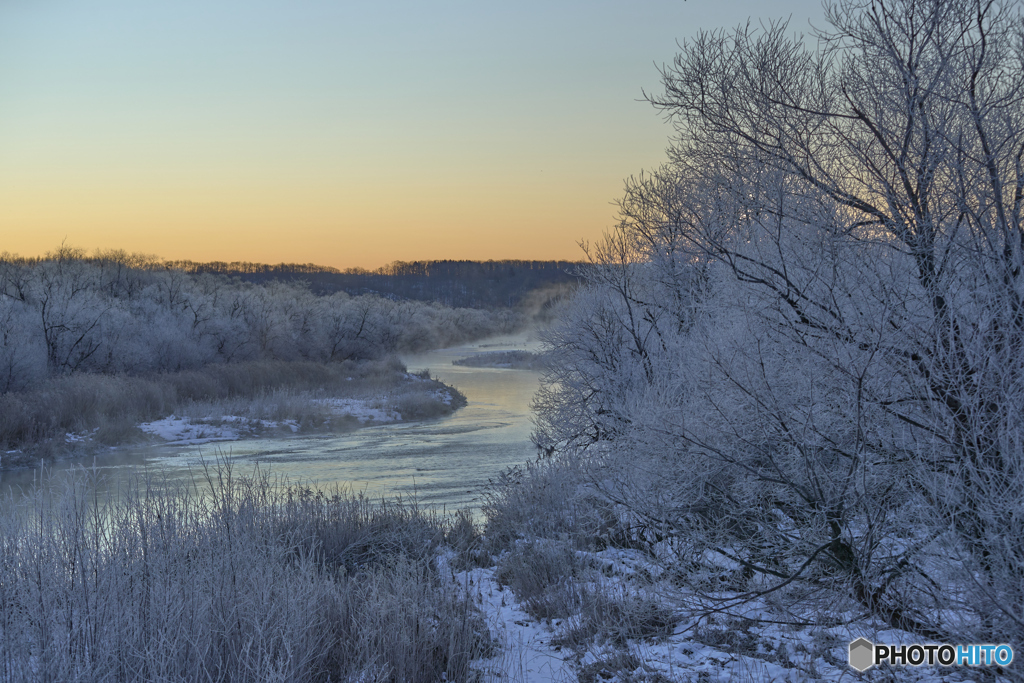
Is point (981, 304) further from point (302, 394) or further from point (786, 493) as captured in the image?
point (302, 394)

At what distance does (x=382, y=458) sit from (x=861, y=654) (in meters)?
17.7

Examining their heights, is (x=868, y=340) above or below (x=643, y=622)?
above

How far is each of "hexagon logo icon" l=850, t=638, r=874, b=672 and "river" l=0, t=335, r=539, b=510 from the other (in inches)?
402

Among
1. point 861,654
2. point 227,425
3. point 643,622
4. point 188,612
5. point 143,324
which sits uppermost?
point 143,324

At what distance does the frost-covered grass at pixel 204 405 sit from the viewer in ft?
70.3

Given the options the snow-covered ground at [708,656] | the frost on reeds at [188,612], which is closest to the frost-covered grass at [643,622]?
the snow-covered ground at [708,656]

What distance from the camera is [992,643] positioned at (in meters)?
4.21

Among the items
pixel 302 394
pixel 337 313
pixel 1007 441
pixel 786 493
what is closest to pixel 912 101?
pixel 1007 441

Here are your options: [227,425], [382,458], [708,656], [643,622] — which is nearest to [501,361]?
[227,425]

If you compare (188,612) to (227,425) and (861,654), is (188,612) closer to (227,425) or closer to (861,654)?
(861,654)

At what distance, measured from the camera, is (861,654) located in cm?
499

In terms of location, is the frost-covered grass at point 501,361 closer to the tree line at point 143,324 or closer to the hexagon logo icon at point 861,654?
the tree line at point 143,324

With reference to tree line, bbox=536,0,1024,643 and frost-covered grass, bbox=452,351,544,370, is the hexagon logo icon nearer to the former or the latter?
tree line, bbox=536,0,1024,643

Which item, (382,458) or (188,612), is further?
(382,458)
